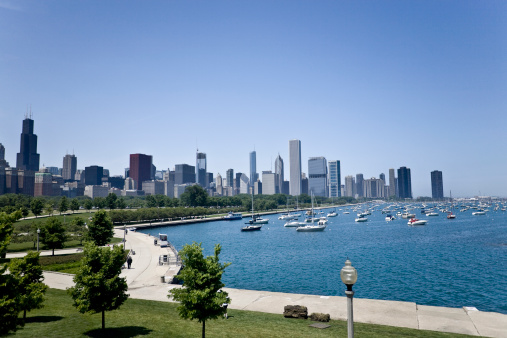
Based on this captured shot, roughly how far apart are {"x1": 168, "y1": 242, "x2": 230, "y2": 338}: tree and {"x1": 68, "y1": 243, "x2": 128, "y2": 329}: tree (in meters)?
3.64

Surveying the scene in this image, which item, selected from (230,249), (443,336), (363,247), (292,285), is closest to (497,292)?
(292,285)

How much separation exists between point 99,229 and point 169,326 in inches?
1376

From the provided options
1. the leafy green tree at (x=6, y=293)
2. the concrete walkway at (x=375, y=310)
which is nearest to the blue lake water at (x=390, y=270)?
the concrete walkway at (x=375, y=310)

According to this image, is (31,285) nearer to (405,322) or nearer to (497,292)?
(405,322)

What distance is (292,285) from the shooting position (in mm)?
41188

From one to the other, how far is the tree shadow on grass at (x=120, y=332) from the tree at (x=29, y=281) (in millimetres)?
3098

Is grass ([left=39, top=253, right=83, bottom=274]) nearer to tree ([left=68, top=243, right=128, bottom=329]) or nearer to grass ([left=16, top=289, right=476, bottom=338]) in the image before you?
grass ([left=16, top=289, right=476, bottom=338])

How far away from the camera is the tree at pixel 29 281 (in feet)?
57.6

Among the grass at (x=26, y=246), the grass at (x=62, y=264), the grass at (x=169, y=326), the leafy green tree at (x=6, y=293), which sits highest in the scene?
the leafy green tree at (x=6, y=293)

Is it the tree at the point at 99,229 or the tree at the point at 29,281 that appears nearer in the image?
the tree at the point at 29,281

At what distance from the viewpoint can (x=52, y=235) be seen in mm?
52531

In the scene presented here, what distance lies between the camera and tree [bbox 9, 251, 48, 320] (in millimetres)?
17562

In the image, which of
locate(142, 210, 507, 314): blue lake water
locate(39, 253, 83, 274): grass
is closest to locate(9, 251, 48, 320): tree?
locate(39, 253, 83, 274): grass

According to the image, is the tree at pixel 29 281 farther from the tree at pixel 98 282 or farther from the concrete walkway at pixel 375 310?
the concrete walkway at pixel 375 310
